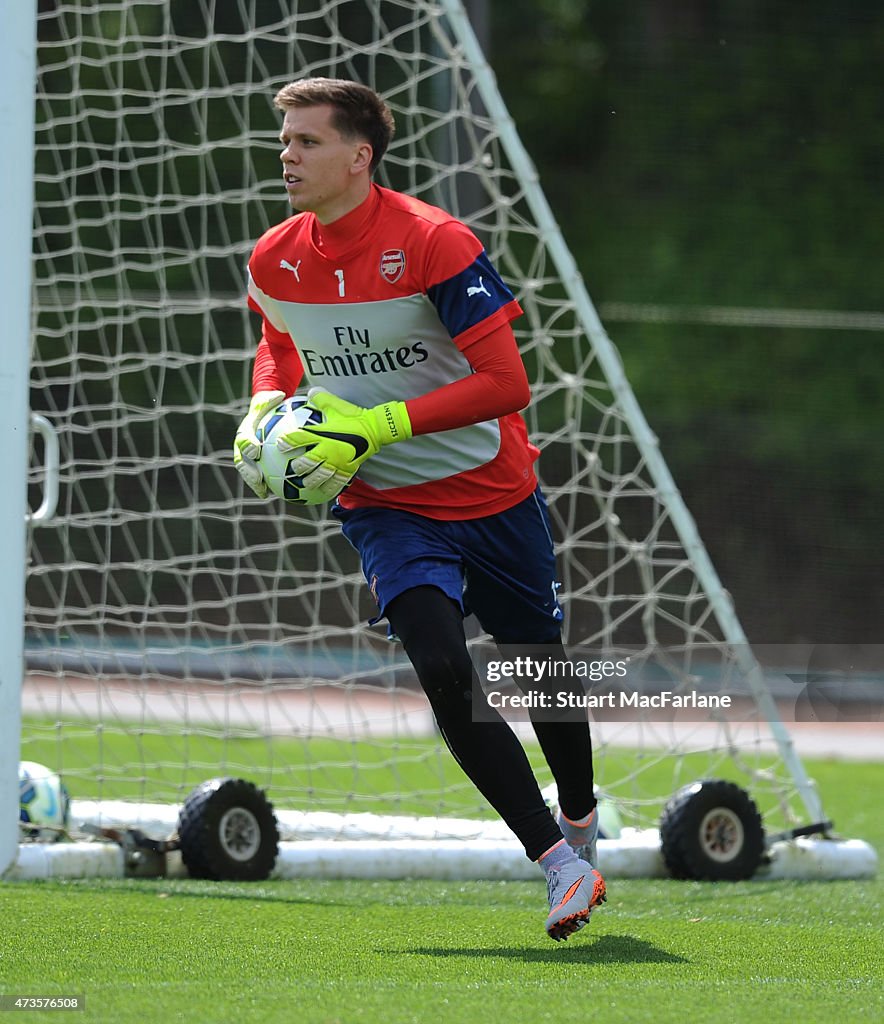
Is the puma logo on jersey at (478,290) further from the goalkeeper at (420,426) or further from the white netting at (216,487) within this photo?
the white netting at (216,487)

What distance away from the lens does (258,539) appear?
28.1ft

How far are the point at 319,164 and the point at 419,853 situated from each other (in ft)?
6.19

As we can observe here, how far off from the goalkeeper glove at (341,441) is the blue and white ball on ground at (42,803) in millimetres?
1603

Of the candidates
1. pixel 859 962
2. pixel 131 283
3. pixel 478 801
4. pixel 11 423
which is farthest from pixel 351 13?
pixel 859 962

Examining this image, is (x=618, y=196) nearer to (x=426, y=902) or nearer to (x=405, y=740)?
(x=405, y=740)

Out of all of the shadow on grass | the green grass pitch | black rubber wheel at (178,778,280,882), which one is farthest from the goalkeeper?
black rubber wheel at (178,778,280,882)

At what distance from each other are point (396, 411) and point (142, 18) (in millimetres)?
6252

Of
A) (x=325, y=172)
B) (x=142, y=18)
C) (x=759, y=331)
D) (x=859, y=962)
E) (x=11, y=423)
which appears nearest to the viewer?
(x=859, y=962)

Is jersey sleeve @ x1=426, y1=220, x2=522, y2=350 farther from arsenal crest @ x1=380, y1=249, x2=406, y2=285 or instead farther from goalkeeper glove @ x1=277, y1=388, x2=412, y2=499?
goalkeeper glove @ x1=277, y1=388, x2=412, y2=499

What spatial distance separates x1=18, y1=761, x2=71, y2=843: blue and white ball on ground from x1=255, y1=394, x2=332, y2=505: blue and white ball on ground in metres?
1.51

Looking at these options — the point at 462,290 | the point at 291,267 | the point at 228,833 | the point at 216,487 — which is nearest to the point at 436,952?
the point at 228,833

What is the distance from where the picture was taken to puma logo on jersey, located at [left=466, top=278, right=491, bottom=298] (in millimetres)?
3014

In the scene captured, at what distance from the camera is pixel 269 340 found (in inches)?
132

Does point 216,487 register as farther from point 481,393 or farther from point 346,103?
point 481,393
